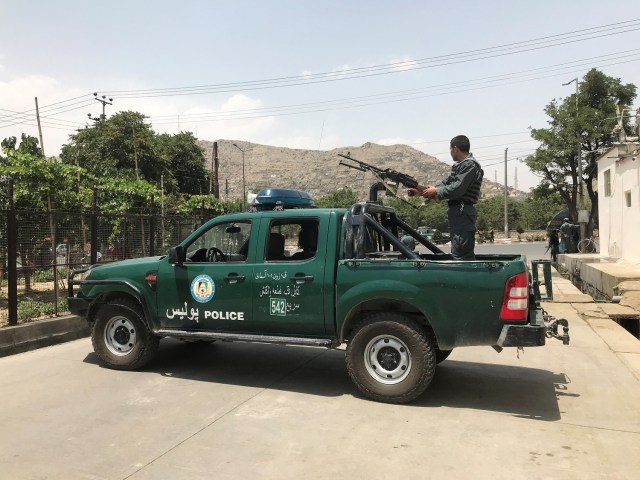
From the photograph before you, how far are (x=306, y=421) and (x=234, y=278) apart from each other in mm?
1763

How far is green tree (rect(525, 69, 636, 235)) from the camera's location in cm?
2666

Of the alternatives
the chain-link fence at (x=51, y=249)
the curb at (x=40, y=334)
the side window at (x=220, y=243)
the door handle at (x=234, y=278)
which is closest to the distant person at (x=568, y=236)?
the chain-link fence at (x=51, y=249)

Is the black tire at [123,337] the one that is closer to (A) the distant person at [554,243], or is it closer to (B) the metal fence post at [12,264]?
(B) the metal fence post at [12,264]

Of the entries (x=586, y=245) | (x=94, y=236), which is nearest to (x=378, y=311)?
(x=94, y=236)

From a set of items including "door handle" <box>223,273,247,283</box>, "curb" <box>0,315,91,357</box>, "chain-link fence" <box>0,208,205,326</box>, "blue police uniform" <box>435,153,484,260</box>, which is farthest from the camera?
"chain-link fence" <box>0,208,205,326</box>

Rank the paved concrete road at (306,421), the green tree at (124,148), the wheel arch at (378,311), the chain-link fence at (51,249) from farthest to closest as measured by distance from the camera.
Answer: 1. the green tree at (124,148)
2. the chain-link fence at (51,249)
3. the wheel arch at (378,311)
4. the paved concrete road at (306,421)

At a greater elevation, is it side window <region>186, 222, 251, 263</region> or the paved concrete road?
side window <region>186, 222, 251, 263</region>

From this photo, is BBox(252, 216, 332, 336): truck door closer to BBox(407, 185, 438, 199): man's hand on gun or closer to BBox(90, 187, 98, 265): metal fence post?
BBox(407, 185, 438, 199): man's hand on gun

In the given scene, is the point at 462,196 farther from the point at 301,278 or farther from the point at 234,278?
the point at 234,278

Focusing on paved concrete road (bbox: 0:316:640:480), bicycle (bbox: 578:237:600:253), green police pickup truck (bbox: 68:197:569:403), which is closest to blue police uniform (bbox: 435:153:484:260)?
green police pickup truck (bbox: 68:197:569:403)

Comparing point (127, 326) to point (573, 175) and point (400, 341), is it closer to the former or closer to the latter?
point (400, 341)

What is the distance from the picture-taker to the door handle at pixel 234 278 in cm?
536

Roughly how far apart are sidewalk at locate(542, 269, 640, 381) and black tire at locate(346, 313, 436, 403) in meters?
2.72

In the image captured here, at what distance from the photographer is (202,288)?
5.55m
